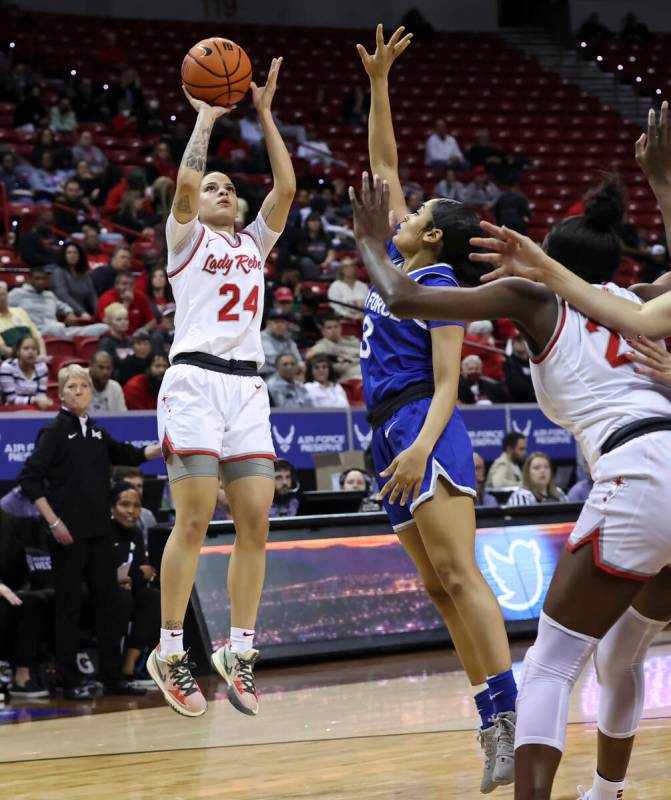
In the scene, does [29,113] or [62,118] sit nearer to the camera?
[29,113]

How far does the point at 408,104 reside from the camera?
23984mm

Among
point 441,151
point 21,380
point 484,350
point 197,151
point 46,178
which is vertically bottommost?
point 484,350

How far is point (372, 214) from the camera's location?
3.92 meters

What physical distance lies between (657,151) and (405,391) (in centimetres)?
136

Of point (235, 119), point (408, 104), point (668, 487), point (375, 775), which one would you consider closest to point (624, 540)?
point (668, 487)

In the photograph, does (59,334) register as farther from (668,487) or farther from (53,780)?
(668,487)

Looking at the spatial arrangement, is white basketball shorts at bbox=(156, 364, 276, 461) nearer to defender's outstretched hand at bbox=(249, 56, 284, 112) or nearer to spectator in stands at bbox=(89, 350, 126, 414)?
defender's outstretched hand at bbox=(249, 56, 284, 112)

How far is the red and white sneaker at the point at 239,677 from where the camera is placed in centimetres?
534

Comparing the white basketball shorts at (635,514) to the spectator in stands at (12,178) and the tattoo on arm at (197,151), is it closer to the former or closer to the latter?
the tattoo on arm at (197,151)

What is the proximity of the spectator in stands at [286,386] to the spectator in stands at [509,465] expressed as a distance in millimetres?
1873

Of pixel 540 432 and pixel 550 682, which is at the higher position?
pixel 550 682

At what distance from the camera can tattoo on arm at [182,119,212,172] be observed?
5340 mm

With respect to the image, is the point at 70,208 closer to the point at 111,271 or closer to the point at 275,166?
the point at 111,271

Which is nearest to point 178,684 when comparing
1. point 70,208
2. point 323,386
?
point 323,386
